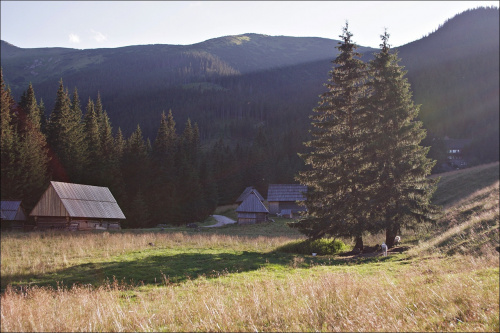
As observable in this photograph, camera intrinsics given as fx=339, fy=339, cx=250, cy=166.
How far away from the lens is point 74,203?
126 feet

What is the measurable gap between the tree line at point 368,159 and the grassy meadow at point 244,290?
10.4 feet

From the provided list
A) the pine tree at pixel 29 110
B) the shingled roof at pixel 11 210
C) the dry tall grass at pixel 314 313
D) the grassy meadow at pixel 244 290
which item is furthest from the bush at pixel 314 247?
the pine tree at pixel 29 110

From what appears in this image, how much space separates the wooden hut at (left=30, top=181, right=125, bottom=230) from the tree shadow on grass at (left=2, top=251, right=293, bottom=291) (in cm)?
2147

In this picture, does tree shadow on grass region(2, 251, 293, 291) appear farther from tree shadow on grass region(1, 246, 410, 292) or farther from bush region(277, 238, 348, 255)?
bush region(277, 238, 348, 255)

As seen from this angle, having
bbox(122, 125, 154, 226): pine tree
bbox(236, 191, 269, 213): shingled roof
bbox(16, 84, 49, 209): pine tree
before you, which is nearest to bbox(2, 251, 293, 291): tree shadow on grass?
bbox(16, 84, 49, 209): pine tree

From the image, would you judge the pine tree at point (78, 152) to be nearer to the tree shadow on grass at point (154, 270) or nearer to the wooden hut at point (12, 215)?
the wooden hut at point (12, 215)

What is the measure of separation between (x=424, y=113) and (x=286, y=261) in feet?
206

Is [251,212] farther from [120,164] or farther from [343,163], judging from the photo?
[343,163]

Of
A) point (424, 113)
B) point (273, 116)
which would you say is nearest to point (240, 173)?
point (424, 113)

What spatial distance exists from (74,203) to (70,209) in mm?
1313

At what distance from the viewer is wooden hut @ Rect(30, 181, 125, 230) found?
3722cm

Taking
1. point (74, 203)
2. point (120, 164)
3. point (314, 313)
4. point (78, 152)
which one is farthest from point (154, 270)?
point (120, 164)

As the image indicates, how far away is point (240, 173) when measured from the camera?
308ft

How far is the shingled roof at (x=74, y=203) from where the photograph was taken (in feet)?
122
